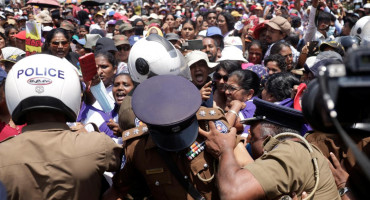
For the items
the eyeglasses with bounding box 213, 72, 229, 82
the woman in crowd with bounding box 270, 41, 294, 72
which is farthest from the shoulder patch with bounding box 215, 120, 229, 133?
the woman in crowd with bounding box 270, 41, 294, 72

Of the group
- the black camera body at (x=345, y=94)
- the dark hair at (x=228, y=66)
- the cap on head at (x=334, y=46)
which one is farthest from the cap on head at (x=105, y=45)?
the black camera body at (x=345, y=94)

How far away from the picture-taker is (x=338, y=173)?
2596mm

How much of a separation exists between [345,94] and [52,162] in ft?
5.11

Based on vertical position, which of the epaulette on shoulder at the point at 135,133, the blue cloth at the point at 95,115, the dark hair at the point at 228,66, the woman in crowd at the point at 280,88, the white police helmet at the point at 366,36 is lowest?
the blue cloth at the point at 95,115

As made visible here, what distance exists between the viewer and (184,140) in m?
2.13

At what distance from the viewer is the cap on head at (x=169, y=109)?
79.8 inches

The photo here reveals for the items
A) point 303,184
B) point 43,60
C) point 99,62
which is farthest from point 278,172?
point 99,62

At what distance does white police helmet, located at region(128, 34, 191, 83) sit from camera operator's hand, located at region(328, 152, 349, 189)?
4.02 feet

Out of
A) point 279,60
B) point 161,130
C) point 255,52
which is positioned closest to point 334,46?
point 279,60

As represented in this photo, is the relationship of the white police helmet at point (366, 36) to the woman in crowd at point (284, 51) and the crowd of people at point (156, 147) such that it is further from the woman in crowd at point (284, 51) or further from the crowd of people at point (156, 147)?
the crowd of people at point (156, 147)

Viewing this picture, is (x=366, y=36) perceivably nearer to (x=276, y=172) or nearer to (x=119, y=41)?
(x=276, y=172)

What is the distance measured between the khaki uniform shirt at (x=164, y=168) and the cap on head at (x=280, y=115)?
0.34 metres

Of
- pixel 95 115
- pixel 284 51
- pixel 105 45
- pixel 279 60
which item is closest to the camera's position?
pixel 95 115

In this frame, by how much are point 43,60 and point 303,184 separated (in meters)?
1.59
